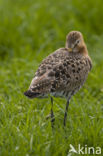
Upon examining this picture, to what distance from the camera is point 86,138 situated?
4680 millimetres

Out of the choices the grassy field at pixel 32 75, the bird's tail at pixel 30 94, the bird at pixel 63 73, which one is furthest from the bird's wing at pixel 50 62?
the grassy field at pixel 32 75

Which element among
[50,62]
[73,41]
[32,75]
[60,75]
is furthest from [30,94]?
[32,75]

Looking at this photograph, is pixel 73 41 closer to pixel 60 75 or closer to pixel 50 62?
pixel 50 62

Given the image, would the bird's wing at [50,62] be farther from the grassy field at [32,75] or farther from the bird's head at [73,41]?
the grassy field at [32,75]

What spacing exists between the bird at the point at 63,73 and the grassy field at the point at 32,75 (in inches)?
13.1

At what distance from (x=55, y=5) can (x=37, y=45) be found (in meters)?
1.97

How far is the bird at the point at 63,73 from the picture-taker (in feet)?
16.1

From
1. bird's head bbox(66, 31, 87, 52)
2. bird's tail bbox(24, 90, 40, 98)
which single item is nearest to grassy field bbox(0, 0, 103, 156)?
bird's tail bbox(24, 90, 40, 98)

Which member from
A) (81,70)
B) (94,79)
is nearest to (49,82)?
(81,70)

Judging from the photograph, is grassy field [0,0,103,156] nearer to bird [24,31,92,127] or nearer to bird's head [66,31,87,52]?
bird [24,31,92,127]

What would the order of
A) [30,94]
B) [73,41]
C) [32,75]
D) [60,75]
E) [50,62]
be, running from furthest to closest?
[32,75] < [73,41] < [50,62] < [60,75] < [30,94]

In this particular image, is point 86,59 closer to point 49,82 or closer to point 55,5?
point 49,82

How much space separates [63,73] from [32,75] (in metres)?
1.75

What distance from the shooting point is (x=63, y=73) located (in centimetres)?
505
